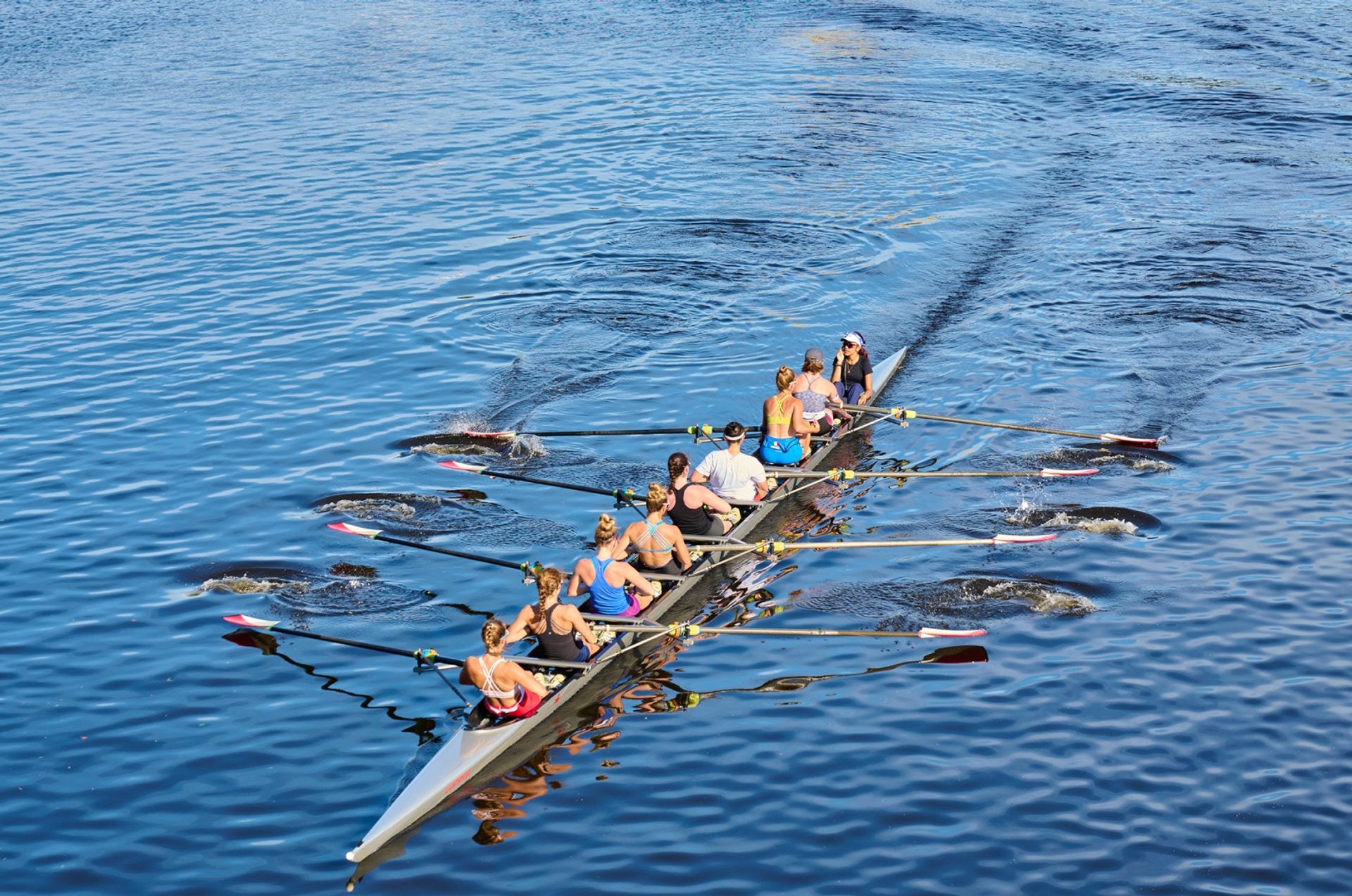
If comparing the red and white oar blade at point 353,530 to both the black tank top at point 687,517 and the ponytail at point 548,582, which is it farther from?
the ponytail at point 548,582

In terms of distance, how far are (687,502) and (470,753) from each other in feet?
18.4

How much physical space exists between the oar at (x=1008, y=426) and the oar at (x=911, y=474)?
34.2 inches

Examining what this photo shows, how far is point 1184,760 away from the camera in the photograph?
47.8ft

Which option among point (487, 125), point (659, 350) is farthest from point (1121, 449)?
point (487, 125)

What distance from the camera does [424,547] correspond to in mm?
17719

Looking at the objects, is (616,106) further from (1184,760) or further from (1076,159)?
(1184,760)

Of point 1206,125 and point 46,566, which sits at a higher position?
point 1206,125

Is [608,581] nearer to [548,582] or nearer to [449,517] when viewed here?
[548,582]

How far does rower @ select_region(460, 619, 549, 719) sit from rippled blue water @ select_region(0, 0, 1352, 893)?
28.7 inches

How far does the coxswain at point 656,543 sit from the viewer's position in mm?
17344

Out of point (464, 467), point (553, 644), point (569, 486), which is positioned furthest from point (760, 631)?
point (464, 467)

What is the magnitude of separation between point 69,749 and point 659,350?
51.5 feet

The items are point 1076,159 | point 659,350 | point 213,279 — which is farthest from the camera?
point 1076,159

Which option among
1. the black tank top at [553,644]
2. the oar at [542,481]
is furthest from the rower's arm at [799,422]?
the black tank top at [553,644]
